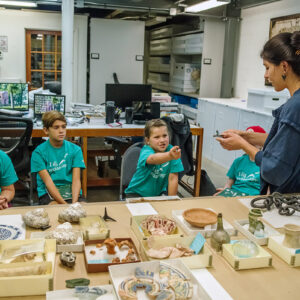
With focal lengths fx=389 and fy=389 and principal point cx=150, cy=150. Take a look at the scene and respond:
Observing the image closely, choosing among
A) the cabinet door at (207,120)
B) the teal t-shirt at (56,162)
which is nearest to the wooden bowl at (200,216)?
the teal t-shirt at (56,162)

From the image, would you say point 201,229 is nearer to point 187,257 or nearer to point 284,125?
point 187,257

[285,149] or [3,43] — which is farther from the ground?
[3,43]

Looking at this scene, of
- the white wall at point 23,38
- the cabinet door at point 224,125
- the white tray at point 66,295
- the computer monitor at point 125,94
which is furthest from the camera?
the white wall at point 23,38

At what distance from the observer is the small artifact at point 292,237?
4.38 feet

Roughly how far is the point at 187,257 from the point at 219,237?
0.20 metres

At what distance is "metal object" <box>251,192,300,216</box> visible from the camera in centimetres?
166

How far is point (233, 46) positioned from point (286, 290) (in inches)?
231

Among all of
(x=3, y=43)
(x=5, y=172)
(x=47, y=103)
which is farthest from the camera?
(x=3, y=43)

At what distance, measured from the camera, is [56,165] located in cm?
272

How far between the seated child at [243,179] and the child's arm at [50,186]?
106 cm

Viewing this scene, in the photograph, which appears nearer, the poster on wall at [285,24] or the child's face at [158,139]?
the child's face at [158,139]

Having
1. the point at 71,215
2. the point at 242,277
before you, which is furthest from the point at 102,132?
the point at 242,277

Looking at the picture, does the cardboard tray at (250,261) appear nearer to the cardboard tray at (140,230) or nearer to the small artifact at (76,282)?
the cardboard tray at (140,230)

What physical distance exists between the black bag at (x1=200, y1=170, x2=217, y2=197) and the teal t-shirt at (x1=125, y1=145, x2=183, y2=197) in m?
1.29
